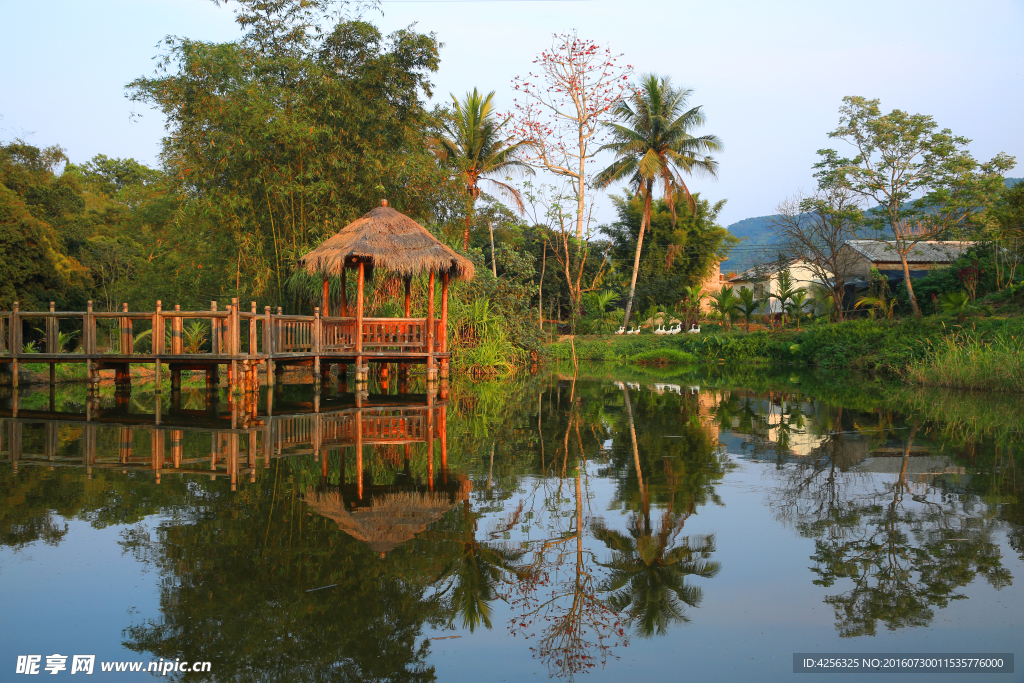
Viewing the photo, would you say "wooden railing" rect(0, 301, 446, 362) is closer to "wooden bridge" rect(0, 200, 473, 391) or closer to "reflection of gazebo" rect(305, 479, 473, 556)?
"wooden bridge" rect(0, 200, 473, 391)

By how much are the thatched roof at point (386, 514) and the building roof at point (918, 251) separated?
29.2m

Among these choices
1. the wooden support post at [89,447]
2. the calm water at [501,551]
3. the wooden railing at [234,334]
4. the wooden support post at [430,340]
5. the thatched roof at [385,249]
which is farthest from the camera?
the wooden support post at [430,340]

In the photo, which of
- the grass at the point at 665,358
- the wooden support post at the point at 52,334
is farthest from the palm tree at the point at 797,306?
the wooden support post at the point at 52,334

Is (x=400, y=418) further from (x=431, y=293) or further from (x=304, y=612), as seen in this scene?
(x=304, y=612)

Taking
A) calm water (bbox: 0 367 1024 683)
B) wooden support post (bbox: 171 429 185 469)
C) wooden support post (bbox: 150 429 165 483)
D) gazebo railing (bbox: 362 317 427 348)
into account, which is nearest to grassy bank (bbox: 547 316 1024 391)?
calm water (bbox: 0 367 1024 683)

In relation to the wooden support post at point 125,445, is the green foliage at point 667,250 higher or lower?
higher

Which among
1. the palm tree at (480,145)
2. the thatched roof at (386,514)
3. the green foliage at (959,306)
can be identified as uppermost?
the palm tree at (480,145)

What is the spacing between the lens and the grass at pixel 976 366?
51.8ft

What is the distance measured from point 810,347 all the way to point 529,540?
24704 millimetres

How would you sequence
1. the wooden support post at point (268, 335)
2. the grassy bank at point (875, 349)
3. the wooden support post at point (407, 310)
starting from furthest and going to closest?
the wooden support post at point (407, 310) < the grassy bank at point (875, 349) < the wooden support post at point (268, 335)

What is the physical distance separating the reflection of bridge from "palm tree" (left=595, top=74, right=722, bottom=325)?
2264cm

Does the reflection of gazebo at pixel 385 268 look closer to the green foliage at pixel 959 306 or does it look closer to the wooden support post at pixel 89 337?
the wooden support post at pixel 89 337

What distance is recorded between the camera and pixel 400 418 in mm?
11250

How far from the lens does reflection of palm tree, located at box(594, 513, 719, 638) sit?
158 inches
